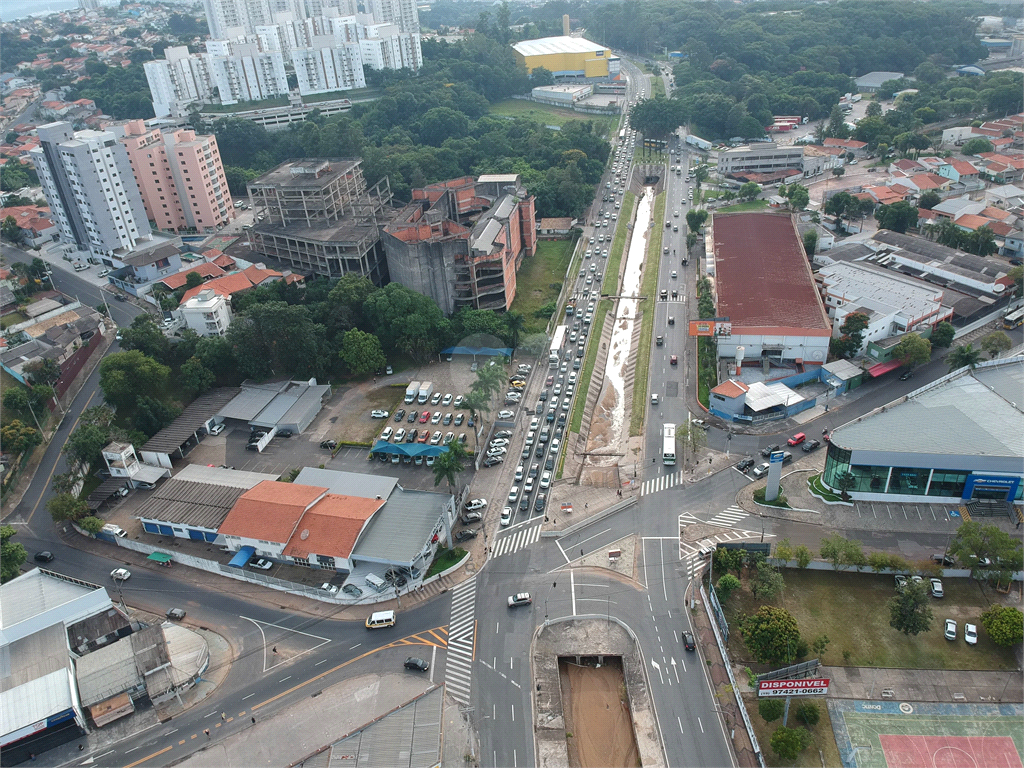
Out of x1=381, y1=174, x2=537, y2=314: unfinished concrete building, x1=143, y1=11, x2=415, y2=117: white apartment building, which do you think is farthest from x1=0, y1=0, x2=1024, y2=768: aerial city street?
x1=143, y1=11, x2=415, y2=117: white apartment building

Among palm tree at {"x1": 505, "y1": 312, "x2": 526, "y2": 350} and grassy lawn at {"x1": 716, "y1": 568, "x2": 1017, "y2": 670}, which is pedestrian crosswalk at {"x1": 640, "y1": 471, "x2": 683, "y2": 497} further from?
palm tree at {"x1": 505, "y1": 312, "x2": 526, "y2": 350}

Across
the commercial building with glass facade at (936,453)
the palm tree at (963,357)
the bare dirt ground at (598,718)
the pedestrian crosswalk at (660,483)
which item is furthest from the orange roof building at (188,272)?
the palm tree at (963,357)

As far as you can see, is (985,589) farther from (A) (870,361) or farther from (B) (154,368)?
(B) (154,368)

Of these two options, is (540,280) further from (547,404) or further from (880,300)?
(880,300)

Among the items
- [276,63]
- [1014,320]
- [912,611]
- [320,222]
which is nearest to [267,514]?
[912,611]

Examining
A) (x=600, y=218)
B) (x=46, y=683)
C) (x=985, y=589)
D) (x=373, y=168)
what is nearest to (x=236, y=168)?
(x=373, y=168)

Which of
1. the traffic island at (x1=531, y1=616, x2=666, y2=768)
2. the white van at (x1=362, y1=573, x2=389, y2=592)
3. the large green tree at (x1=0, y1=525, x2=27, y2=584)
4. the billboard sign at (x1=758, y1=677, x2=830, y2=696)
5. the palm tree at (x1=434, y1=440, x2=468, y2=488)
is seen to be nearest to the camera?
the billboard sign at (x1=758, y1=677, x2=830, y2=696)

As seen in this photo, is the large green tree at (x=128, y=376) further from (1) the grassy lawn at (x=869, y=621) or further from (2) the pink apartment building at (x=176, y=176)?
(1) the grassy lawn at (x=869, y=621)
